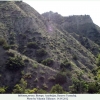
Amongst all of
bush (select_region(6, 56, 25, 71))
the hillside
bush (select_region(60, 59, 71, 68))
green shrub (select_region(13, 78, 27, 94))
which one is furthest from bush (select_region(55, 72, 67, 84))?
bush (select_region(6, 56, 25, 71))

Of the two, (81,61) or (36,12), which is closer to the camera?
(81,61)

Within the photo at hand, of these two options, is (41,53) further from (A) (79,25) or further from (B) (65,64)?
(A) (79,25)

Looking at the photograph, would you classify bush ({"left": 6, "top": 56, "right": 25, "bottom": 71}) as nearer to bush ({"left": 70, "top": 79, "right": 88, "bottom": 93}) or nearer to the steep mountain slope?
bush ({"left": 70, "top": 79, "right": 88, "bottom": 93})

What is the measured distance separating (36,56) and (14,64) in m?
14.0

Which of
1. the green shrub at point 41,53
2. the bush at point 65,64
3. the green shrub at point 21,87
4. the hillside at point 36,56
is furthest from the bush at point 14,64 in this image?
the bush at point 65,64

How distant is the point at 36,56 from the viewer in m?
81.5

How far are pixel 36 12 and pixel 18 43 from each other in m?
34.6

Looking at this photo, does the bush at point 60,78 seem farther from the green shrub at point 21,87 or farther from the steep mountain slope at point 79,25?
the steep mountain slope at point 79,25

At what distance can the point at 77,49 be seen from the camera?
343ft

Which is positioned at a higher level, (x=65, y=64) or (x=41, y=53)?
(x=41, y=53)

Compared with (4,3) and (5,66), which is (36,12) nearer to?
(4,3)

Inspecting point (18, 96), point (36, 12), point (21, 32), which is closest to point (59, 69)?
point (21, 32)

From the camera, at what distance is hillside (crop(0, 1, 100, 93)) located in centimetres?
6581

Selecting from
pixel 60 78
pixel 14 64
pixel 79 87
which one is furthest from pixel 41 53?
pixel 79 87
